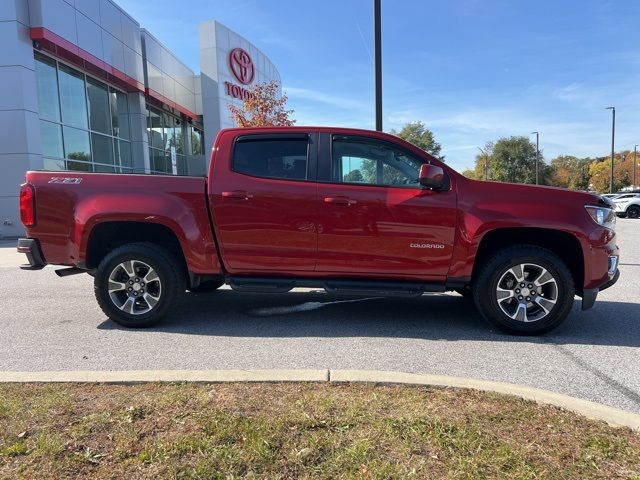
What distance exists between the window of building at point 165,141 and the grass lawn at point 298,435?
23.3 metres

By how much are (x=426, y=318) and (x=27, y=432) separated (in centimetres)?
391

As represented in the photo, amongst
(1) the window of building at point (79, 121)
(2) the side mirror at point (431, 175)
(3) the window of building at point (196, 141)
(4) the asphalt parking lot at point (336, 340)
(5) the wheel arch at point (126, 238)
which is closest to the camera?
(4) the asphalt parking lot at point (336, 340)

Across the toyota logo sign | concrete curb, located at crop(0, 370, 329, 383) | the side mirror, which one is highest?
the toyota logo sign

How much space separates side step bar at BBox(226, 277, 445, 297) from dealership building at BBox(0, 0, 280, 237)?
13845 millimetres

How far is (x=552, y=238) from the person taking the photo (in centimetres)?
479

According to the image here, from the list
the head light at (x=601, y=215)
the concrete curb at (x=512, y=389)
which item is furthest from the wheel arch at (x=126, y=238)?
the head light at (x=601, y=215)

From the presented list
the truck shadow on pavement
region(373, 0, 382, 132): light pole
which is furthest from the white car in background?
the truck shadow on pavement

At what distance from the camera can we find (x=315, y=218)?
4.70 m

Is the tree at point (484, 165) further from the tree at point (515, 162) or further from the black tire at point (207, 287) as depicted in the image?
the black tire at point (207, 287)

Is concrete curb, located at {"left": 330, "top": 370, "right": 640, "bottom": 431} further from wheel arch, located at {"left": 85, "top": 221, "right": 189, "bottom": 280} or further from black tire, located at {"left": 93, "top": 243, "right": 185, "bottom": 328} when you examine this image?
wheel arch, located at {"left": 85, "top": 221, "right": 189, "bottom": 280}

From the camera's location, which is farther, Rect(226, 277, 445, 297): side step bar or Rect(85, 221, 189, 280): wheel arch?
Rect(85, 221, 189, 280): wheel arch

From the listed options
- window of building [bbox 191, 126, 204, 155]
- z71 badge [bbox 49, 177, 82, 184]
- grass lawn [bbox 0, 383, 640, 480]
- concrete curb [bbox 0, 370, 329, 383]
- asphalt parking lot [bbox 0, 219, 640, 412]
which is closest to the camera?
grass lawn [bbox 0, 383, 640, 480]

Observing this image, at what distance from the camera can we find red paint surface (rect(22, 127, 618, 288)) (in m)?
4.59

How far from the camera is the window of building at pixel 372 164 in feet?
15.6
